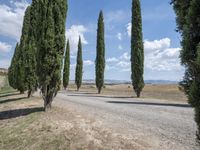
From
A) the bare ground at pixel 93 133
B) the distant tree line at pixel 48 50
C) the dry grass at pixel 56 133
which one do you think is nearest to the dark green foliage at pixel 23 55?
the distant tree line at pixel 48 50

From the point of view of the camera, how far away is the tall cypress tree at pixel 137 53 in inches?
1126

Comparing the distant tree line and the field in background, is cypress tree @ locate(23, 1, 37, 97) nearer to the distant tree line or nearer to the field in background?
the distant tree line

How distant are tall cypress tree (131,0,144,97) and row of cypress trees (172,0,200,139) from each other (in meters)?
23.4

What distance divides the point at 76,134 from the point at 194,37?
5.39 m

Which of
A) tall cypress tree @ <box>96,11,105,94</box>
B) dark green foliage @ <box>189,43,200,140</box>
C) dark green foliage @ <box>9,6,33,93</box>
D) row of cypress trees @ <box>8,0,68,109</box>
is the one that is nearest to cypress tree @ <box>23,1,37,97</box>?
dark green foliage @ <box>9,6,33,93</box>

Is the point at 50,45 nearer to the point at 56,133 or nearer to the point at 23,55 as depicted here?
the point at 56,133

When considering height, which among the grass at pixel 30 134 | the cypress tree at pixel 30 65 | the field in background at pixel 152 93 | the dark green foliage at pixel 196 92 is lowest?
the grass at pixel 30 134

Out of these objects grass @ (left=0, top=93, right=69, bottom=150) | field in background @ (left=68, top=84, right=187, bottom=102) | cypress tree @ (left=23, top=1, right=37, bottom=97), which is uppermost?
cypress tree @ (left=23, top=1, right=37, bottom=97)

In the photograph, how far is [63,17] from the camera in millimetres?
14484

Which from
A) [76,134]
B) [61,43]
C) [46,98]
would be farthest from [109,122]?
[61,43]

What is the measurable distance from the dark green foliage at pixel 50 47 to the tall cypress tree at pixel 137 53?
15.6 meters

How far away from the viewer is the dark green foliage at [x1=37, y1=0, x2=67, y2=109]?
13758 mm

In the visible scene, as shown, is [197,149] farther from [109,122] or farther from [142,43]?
[142,43]

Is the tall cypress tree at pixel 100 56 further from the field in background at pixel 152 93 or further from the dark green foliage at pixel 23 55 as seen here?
the dark green foliage at pixel 23 55
